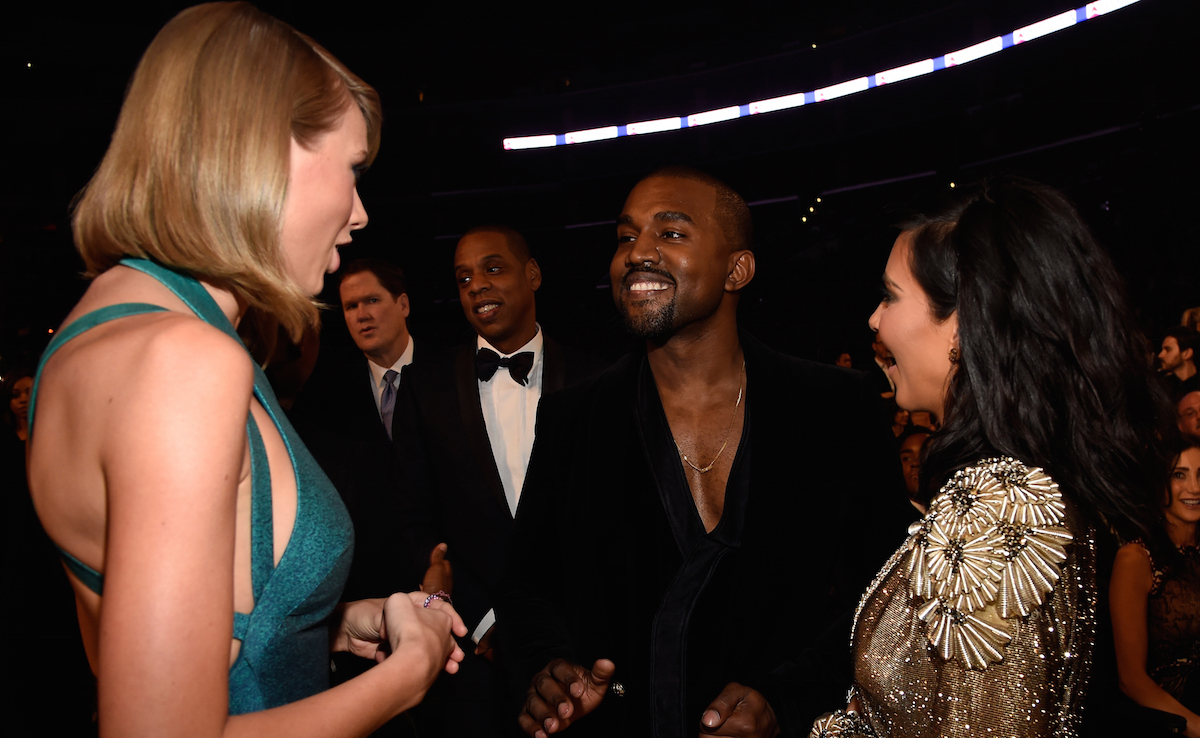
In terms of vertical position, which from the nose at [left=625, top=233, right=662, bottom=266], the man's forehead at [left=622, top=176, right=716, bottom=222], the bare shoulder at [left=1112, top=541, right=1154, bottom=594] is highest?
the man's forehead at [left=622, top=176, right=716, bottom=222]

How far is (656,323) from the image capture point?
213 cm

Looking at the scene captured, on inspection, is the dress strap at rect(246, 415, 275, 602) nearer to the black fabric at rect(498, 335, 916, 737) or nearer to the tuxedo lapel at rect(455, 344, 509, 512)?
the black fabric at rect(498, 335, 916, 737)

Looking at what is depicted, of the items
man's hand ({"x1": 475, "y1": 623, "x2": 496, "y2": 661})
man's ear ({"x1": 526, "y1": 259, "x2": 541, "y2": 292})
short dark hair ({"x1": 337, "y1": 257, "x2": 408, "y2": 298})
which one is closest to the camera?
man's hand ({"x1": 475, "y1": 623, "x2": 496, "y2": 661})

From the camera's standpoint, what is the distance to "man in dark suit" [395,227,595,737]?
2.73 m

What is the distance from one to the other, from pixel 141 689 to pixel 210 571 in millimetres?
116

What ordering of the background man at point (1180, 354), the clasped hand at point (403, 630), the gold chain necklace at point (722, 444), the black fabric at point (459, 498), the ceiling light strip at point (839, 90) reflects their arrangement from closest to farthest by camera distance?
the clasped hand at point (403, 630) → the gold chain necklace at point (722, 444) → the black fabric at point (459, 498) → the background man at point (1180, 354) → the ceiling light strip at point (839, 90)

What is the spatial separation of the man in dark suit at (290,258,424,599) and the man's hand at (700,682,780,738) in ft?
3.50

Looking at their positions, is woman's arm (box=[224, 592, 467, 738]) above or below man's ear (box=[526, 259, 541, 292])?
below

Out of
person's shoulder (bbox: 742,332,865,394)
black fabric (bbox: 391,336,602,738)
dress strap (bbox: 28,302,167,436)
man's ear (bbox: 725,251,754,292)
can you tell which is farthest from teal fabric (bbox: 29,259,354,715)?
black fabric (bbox: 391,336,602,738)

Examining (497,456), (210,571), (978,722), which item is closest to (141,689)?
(210,571)

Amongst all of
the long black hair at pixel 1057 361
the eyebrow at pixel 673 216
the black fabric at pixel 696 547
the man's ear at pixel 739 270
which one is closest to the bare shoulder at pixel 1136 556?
the black fabric at pixel 696 547

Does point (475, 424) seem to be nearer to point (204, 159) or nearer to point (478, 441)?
point (478, 441)

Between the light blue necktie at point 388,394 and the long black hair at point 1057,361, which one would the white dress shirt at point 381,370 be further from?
the long black hair at point 1057,361

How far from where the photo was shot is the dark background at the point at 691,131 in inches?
345
